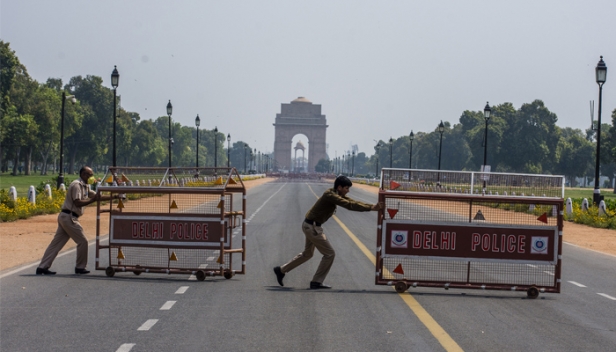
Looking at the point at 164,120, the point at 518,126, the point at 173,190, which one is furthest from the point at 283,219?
the point at 164,120

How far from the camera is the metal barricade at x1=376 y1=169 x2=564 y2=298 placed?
38.4 ft

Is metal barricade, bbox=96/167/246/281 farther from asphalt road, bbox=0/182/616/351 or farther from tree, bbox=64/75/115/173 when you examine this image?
tree, bbox=64/75/115/173

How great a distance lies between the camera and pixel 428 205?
39.5 ft

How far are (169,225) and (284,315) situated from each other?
3969mm

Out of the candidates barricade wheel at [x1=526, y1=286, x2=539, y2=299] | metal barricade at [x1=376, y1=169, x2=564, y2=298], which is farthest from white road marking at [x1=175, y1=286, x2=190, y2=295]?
barricade wheel at [x1=526, y1=286, x2=539, y2=299]

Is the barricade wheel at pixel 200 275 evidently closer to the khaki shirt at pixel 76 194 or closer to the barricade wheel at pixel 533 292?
the khaki shirt at pixel 76 194

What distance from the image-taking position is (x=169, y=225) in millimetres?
12875

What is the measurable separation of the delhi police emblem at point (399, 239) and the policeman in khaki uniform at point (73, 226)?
4710 mm

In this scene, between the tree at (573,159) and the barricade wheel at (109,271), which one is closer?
the barricade wheel at (109,271)

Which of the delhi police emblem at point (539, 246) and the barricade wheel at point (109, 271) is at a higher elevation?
the delhi police emblem at point (539, 246)

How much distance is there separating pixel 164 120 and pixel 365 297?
182346 mm

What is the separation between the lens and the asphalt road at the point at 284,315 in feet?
26.4

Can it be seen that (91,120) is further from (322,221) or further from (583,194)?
(322,221)

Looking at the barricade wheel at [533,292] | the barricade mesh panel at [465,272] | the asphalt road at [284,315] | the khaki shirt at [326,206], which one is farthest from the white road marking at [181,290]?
the barricade wheel at [533,292]
